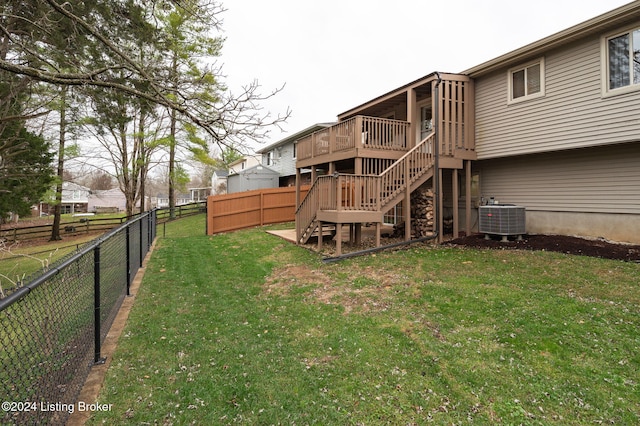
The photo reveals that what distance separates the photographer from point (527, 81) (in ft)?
29.5

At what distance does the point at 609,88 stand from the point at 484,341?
7.23 m

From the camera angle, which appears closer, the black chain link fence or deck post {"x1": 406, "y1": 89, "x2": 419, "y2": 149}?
the black chain link fence

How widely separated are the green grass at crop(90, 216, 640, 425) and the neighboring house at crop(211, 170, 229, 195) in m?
39.6

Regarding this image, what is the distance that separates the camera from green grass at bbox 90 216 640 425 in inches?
106

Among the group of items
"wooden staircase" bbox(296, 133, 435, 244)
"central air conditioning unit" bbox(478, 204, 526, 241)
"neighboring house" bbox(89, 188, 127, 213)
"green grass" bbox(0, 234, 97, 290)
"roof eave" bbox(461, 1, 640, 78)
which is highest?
"roof eave" bbox(461, 1, 640, 78)

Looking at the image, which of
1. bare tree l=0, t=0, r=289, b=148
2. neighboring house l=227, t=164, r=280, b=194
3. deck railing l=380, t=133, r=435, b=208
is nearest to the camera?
bare tree l=0, t=0, r=289, b=148

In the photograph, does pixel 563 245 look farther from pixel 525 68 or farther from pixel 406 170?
pixel 525 68

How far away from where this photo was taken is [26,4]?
5684mm

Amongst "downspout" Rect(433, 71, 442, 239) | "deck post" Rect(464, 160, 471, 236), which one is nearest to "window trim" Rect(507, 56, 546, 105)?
"downspout" Rect(433, 71, 442, 239)

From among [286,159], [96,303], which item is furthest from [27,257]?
[286,159]

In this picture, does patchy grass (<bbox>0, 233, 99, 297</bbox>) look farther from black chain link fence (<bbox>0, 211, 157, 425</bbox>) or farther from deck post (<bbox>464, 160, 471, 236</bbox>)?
deck post (<bbox>464, 160, 471, 236</bbox>)

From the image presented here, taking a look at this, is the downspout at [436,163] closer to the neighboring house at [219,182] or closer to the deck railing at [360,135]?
the deck railing at [360,135]

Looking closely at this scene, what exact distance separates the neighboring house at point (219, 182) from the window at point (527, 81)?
129 feet

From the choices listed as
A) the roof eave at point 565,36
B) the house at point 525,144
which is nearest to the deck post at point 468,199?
the house at point 525,144
